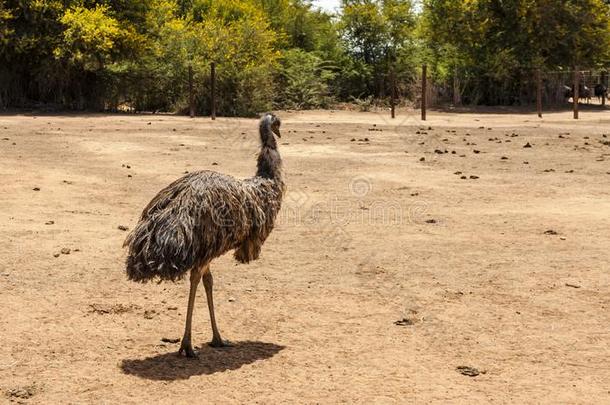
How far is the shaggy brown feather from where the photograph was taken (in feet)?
17.5

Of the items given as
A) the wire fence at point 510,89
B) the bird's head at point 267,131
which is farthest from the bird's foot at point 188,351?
the wire fence at point 510,89

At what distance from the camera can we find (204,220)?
18.2 ft

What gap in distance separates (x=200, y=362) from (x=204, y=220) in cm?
91

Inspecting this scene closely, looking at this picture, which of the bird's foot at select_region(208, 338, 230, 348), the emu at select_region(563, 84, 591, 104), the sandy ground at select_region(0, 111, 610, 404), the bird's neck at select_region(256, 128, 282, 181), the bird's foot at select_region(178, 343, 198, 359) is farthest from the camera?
the emu at select_region(563, 84, 591, 104)

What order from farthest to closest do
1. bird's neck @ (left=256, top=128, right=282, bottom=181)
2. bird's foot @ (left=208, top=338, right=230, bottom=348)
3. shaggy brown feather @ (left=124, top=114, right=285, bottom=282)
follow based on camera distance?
bird's neck @ (left=256, top=128, right=282, bottom=181)
bird's foot @ (left=208, top=338, right=230, bottom=348)
shaggy brown feather @ (left=124, top=114, right=285, bottom=282)

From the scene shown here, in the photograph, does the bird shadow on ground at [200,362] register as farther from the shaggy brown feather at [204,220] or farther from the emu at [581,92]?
the emu at [581,92]

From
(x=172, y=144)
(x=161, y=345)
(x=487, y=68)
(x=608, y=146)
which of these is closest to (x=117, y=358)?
(x=161, y=345)

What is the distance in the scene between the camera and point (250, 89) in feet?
105

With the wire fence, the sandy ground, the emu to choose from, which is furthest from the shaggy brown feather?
the emu

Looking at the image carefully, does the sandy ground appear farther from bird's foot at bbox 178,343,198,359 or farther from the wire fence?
the wire fence

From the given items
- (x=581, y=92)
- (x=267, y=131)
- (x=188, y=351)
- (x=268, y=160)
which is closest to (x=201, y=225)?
(x=188, y=351)

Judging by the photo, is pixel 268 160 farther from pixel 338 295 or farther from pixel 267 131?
pixel 338 295

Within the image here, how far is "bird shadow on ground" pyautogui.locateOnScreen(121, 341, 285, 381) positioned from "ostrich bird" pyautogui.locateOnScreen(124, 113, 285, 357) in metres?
0.09

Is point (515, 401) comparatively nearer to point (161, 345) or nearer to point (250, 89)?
point (161, 345)
